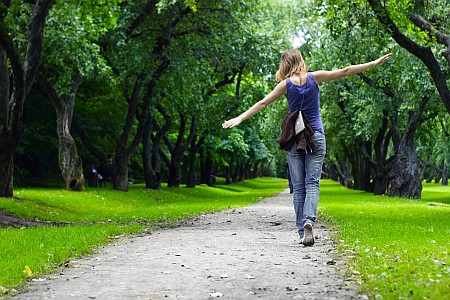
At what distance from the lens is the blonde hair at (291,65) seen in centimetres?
956

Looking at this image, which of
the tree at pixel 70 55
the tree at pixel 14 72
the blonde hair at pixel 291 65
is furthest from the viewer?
the tree at pixel 70 55

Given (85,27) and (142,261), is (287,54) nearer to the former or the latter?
(142,261)

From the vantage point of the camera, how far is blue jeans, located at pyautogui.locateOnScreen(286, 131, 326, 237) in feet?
30.7

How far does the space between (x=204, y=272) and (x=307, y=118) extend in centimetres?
300

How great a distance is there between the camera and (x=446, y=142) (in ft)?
162

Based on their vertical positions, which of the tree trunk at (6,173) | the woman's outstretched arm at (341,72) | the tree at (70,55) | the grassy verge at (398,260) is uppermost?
the tree at (70,55)

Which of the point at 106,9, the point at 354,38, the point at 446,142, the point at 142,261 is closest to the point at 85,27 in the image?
the point at 106,9

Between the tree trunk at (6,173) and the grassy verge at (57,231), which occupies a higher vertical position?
the tree trunk at (6,173)

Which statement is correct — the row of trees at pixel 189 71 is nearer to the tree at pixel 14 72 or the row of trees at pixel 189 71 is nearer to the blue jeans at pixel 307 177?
the tree at pixel 14 72

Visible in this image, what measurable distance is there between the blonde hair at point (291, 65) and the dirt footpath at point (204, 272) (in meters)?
2.27

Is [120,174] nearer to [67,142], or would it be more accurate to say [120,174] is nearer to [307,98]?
[67,142]

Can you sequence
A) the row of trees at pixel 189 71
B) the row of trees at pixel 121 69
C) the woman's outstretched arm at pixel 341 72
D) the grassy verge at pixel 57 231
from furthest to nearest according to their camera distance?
the row of trees at pixel 121 69
the row of trees at pixel 189 71
the woman's outstretched arm at pixel 341 72
the grassy verge at pixel 57 231

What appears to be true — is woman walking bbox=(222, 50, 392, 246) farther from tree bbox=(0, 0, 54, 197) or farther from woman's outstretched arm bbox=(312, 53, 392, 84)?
tree bbox=(0, 0, 54, 197)

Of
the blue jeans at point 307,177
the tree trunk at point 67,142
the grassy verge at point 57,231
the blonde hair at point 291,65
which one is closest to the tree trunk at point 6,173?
the grassy verge at point 57,231
